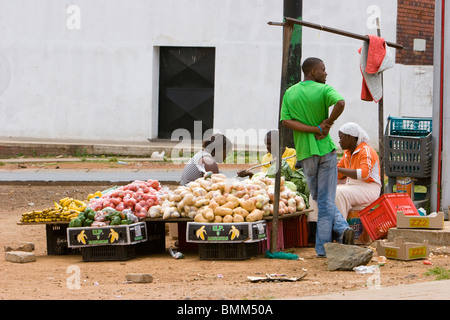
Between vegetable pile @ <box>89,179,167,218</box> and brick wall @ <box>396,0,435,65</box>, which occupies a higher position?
brick wall @ <box>396,0,435,65</box>

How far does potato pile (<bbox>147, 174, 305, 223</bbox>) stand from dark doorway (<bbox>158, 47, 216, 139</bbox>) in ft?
41.5

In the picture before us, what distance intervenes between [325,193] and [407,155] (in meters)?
2.40

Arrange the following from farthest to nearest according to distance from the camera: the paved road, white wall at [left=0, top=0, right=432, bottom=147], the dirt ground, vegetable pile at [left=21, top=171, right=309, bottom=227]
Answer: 1. white wall at [left=0, top=0, right=432, bottom=147]
2. the paved road
3. vegetable pile at [left=21, top=171, right=309, bottom=227]
4. the dirt ground

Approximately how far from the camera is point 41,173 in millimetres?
16844

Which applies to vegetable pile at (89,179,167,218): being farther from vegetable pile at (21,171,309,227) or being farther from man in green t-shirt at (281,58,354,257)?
man in green t-shirt at (281,58,354,257)

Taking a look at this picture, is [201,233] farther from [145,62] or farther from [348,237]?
[145,62]

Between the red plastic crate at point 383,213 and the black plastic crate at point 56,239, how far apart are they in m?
3.30

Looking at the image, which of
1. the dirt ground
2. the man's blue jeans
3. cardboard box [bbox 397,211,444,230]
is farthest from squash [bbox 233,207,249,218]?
cardboard box [bbox 397,211,444,230]

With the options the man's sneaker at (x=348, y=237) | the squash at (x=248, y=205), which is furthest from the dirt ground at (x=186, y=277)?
the squash at (x=248, y=205)

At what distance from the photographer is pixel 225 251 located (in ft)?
26.9

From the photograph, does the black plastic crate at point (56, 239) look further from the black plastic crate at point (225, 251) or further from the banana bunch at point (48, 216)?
the black plastic crate at point (225, 251)

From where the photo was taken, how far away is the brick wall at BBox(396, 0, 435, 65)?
20484 mm

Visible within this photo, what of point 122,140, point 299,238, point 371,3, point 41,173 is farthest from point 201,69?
point 299,238
